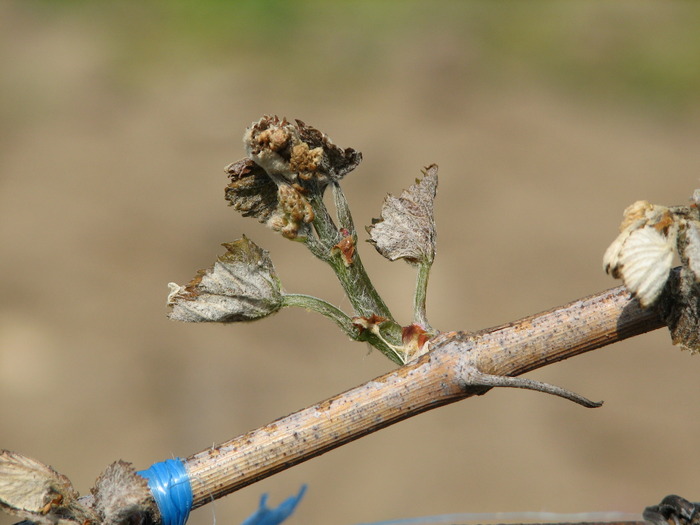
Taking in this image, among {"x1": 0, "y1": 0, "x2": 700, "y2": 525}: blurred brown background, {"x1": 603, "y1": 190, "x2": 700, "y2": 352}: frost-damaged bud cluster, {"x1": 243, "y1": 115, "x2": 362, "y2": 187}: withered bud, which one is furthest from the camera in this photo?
{"x1": 0, "y1": 0, "x2": 700, "y2": 525}: blurred brown background

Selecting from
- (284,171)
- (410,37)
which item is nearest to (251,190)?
(284,171)

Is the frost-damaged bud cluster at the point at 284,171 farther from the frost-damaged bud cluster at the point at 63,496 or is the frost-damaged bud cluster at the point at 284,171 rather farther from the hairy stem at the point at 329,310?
the frost-damaged bud cluster at the point at 63,496

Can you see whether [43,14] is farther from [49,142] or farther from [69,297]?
[69,297]

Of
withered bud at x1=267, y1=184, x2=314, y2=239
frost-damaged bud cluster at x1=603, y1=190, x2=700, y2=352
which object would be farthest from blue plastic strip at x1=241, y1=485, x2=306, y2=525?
frost-damaged bud cluster at x1=603, y1=190, x2=700, y2=352

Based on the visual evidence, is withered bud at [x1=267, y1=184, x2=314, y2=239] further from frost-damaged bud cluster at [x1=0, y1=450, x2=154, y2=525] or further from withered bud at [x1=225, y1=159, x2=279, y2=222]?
frost-damaged bud cluster at [x1=0, y1=450, x2=154, y2=525]

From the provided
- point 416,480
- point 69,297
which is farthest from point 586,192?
point 69,297
